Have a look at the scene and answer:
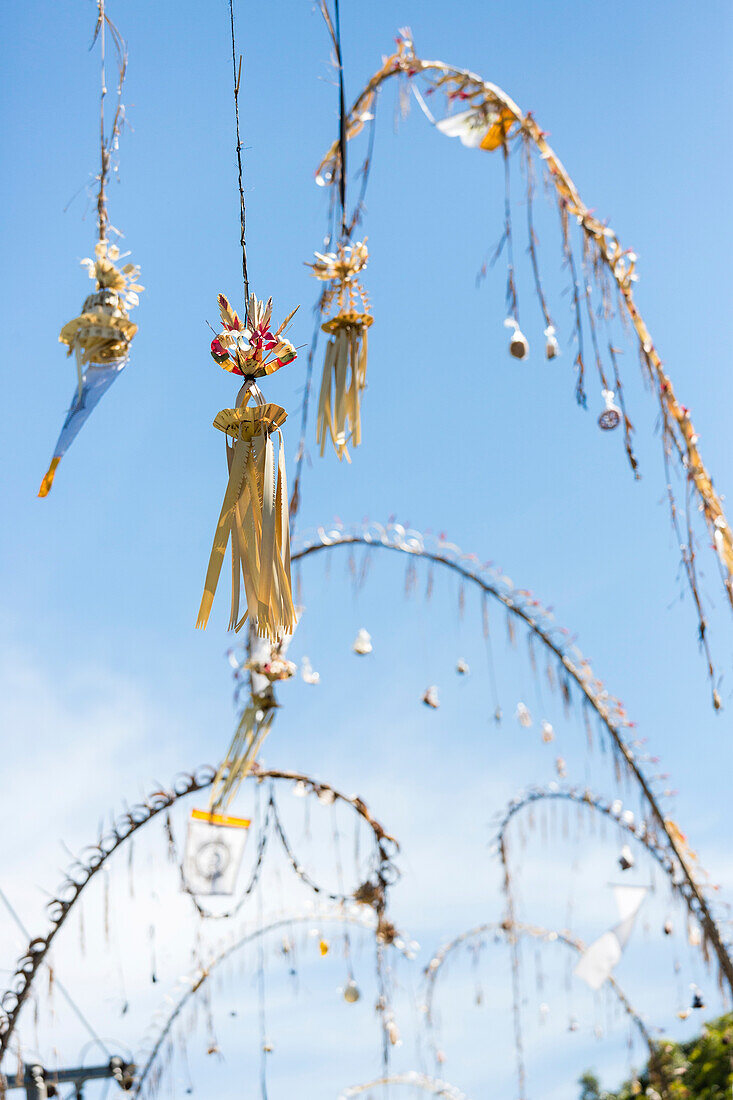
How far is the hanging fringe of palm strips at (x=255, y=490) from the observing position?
1699 mm

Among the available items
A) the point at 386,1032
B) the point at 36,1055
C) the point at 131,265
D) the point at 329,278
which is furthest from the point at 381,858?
the point at 131,265

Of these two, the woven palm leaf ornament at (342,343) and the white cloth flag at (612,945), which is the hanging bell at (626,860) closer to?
the white cloth flag at (612,945)

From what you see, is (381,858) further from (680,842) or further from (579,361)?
(579,361)

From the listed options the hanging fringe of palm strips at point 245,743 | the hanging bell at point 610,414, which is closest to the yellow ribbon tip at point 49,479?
the hanging bell at point 610,414

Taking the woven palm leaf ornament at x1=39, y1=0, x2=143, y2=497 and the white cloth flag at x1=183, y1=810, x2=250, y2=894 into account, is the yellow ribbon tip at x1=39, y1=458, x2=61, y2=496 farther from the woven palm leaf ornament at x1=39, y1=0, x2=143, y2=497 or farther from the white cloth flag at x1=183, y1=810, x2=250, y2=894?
the white cloth flag at x1=183, y1=810, x2=250, y2=894

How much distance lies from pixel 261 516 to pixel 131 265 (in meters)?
1.11

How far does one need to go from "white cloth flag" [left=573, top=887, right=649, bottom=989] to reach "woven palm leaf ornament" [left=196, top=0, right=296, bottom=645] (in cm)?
306

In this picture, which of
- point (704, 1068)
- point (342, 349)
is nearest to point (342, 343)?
point (342, 349)

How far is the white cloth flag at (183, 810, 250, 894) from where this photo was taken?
201 inches

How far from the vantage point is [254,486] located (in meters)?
1.75

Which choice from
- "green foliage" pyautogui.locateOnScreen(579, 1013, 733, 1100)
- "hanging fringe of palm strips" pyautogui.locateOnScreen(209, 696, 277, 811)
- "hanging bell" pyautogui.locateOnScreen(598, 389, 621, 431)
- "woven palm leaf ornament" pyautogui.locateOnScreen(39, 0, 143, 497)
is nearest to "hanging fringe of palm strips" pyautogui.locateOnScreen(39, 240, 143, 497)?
"woven palm leaf ornament" pyautogui.locateOnScreen(39, 0, 143, 497)

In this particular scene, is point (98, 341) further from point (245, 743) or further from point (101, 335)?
point (245, 743)

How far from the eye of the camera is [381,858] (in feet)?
17.6

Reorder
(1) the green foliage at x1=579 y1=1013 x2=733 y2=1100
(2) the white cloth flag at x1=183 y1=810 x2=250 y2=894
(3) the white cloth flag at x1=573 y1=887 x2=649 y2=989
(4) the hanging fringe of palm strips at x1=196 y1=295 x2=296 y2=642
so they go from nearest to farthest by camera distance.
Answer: (4) the hanging fringe of palm strips at x1=196 y1=295 x2=296 y2=642
(3) the white cloth flag at x1=573 y1=887 x2=649 y2=989
(2) the white cloth flag at x1=183 y1=810 x2=250 y2=894
(1) the green foliage at x1=579 y1=1013 x2=733 y2=1100
